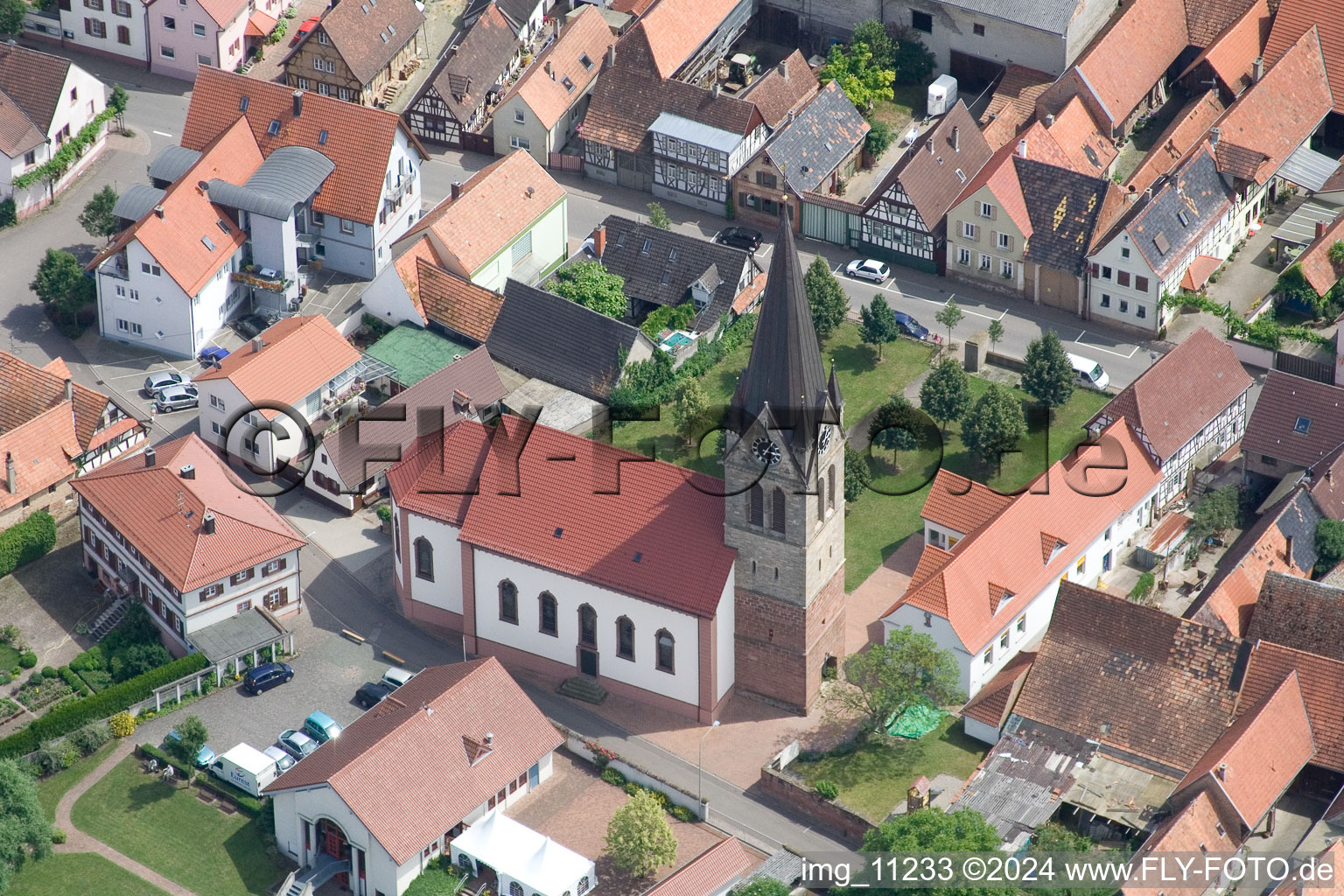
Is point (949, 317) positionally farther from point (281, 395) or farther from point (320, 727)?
point (320, 727)

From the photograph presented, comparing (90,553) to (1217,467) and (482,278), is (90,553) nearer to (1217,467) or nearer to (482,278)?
(482,278)

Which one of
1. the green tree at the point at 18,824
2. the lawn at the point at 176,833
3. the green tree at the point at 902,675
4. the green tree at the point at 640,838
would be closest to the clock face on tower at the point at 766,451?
the green tree at the point at 902,675

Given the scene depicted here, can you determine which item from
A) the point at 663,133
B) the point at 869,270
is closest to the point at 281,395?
the point at 663,133

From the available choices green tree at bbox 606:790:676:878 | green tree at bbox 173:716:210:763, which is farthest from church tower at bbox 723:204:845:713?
green tree at bbox 173:716:210:763

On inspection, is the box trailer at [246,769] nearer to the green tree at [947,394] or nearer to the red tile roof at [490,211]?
the red tile roof at [490,211]

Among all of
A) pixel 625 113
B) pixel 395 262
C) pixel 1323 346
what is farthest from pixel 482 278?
pixel 1323 346

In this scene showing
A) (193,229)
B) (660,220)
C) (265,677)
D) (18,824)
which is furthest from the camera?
(660,220)
